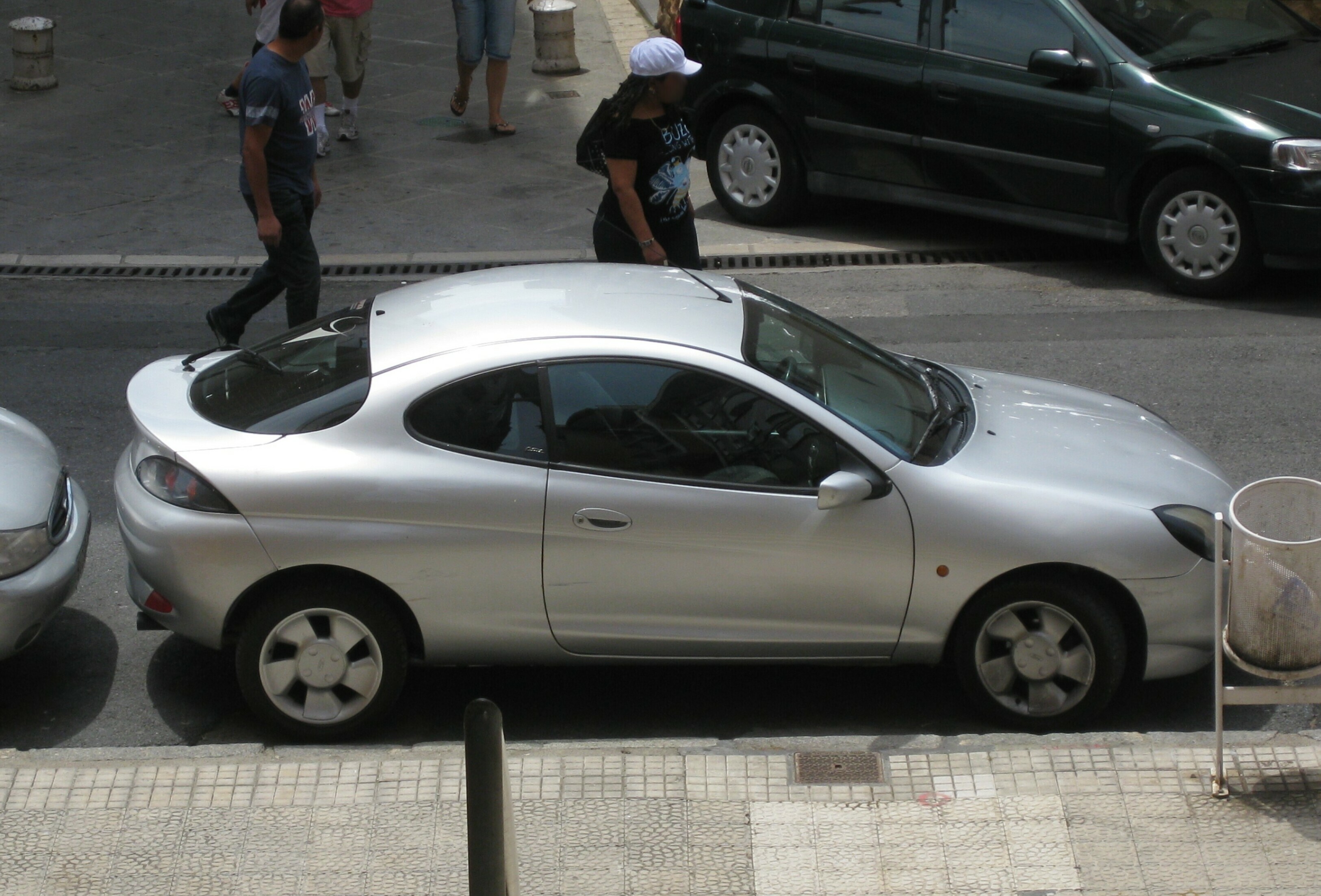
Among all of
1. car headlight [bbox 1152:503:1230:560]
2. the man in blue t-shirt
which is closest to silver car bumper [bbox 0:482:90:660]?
the man in blue t-shirt

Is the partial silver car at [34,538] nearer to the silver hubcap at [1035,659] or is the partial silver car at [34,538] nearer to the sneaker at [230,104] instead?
the silver hubcap at [1035,659]

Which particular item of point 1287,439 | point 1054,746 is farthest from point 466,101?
point 1054,746

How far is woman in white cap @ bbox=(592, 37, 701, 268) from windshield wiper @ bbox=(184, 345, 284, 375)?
1.96 m

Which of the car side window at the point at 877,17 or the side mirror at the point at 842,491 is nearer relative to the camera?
the side mirror at the point at 842,491

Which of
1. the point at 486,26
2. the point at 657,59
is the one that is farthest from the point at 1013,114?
the point at 486,26

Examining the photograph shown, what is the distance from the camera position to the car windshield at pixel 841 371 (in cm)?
496

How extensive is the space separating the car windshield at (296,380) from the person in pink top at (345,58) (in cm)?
709

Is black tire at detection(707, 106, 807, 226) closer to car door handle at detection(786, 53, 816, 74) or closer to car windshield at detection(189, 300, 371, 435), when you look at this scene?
car door handle at detection(786, 53, 816, 74)

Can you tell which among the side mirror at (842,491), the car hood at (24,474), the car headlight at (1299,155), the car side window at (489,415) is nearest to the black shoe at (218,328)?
the car hood at (24,474)

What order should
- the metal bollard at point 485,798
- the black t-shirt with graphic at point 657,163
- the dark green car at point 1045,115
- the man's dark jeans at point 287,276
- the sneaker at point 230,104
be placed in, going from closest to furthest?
the metal bollard at point 485,798, the black t-shirt with graphic at point 657,163, the man's dark jeans at point 287,276, the dark green car at point 1045,115, the sneaker at point 230,104

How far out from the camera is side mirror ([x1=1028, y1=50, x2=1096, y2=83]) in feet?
29.8

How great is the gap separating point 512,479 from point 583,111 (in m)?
9.37

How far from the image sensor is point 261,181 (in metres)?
7.21

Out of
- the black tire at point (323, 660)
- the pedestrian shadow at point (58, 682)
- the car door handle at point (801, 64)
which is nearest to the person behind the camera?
the black tire at point (323, 660)
